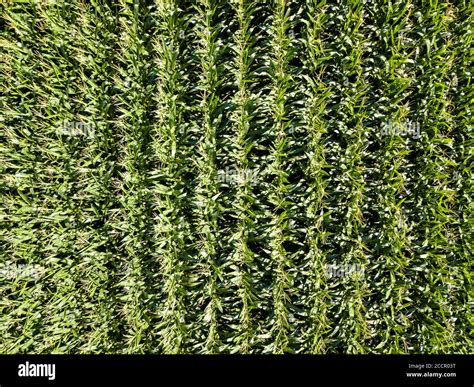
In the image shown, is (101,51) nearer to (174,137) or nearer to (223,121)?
(174,137)

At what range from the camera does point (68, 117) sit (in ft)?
7.22

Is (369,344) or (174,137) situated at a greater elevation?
(174,137)

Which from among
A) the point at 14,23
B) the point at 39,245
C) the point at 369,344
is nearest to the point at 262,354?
the point at 369,344

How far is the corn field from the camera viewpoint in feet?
6.94

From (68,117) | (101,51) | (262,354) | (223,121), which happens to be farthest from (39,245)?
(262,354)

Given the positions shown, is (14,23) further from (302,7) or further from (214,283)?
(214,283)

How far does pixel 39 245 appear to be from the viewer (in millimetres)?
2275

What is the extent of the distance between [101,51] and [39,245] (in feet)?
4.63

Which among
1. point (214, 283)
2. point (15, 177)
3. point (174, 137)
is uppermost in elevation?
point (174, 137)

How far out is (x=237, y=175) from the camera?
2152 millimetres

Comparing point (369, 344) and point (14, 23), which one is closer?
point (14, 23)

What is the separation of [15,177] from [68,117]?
22.0 inches

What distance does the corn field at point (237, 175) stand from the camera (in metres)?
2.12

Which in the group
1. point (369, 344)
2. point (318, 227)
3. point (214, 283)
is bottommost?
point (369, 344)
